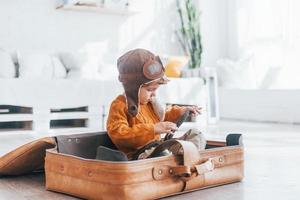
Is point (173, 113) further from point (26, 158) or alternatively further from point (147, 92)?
point (26, 158)

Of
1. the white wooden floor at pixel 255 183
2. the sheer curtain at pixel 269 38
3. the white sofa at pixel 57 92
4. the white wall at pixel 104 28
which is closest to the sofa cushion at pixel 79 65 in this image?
the white sofa at pixel 57 92

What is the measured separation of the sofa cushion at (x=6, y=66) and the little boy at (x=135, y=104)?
7.80 ft

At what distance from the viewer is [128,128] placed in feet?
4.81

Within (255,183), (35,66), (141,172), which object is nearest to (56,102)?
(35,66)

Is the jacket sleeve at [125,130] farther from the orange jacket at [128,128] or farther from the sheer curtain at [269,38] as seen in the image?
the sheer curtain at [269,38]

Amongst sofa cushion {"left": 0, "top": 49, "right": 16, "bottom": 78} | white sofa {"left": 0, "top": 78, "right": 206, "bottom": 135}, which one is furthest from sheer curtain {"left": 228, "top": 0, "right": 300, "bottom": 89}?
sofa cushion {"left": 0, "top": 49, "right": 16, "bottom": 78}

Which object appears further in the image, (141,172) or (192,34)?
(192,34)

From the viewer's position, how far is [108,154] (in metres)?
1.34

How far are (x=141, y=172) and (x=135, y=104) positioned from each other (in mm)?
300

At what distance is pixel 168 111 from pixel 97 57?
2.85m

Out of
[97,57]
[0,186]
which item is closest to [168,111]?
[0,186]

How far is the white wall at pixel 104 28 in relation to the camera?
430 cm

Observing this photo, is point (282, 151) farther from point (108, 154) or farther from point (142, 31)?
point (142, 31)

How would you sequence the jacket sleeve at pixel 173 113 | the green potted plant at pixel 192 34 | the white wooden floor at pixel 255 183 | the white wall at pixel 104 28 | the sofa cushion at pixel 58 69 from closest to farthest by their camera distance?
the white wooden floor at pixel 255 183, the jacket sleeve at pixel 173 113, the sofa cushion at pixel 58 69, the white wall at pixel 104 28, the green potted plant at pixel 192 34
